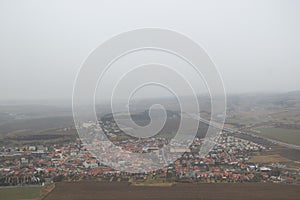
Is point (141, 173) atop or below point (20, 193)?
atop

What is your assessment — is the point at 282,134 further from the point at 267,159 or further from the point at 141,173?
the point at 141,173

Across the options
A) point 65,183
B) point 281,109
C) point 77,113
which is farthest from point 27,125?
point 281,109

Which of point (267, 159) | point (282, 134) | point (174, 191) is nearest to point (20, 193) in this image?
point (174, 191)

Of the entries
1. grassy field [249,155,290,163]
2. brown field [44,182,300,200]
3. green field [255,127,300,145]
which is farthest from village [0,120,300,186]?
green field [255,127,300,145]

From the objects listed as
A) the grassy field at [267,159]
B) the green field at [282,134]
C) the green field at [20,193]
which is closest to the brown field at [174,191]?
the green field at [20,193]

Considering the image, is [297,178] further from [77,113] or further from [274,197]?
[77,113]
